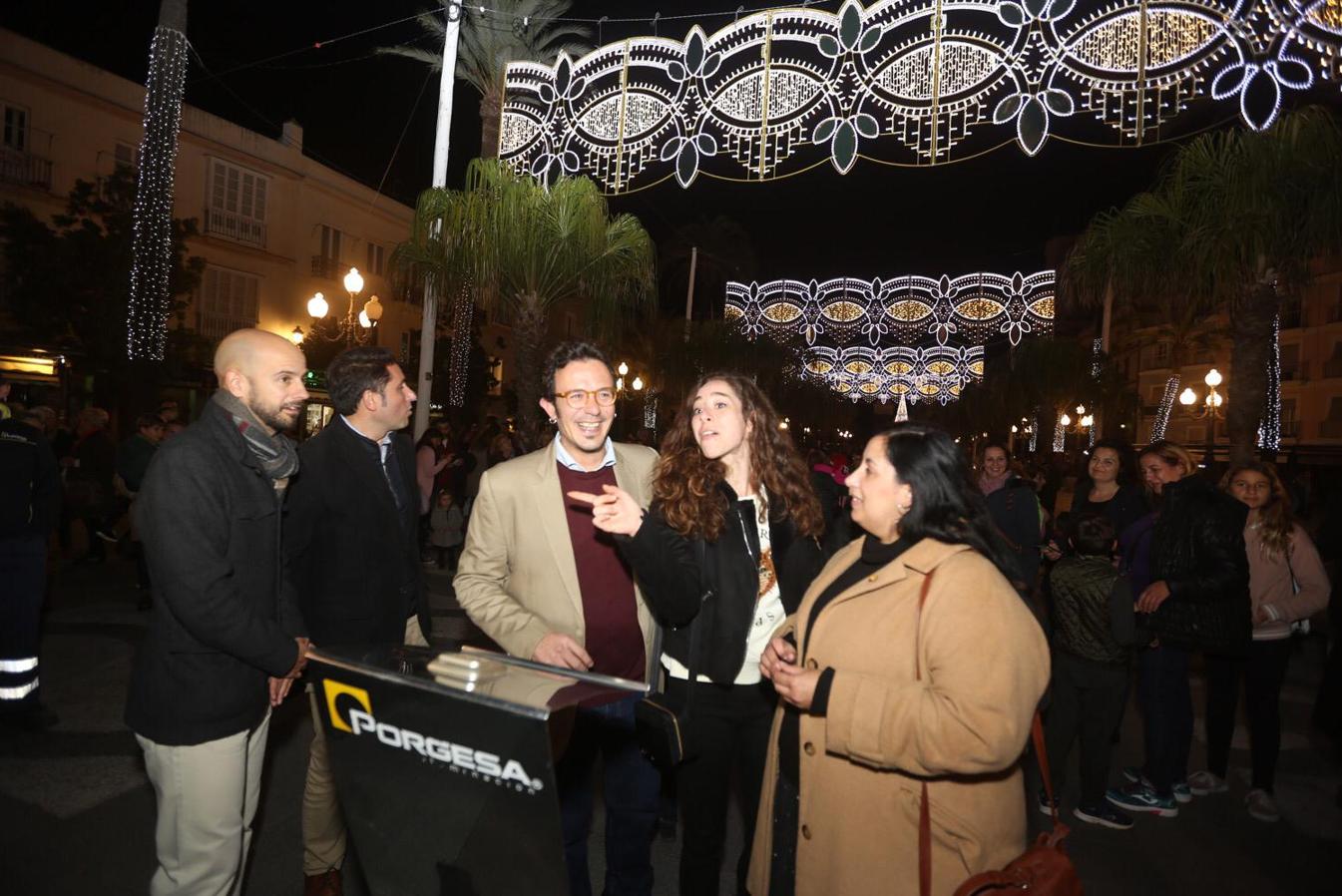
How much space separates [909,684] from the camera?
2033mm

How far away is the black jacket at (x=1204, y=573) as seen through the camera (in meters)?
4.40

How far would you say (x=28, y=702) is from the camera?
5152 millimetres

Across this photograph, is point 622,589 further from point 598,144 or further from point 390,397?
point 598,144

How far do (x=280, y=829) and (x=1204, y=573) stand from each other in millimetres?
5092

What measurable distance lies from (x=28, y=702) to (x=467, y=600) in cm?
400

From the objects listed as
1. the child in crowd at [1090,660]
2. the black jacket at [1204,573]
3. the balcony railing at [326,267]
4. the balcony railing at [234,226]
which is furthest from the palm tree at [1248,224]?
the balcony railing at [326,267]

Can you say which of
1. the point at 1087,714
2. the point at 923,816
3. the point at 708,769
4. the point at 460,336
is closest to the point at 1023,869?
the point at 923,816

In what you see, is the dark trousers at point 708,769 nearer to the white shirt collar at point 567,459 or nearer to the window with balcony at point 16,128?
the white shirt collar at point 567,459

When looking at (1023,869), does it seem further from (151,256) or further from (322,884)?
(151,256)

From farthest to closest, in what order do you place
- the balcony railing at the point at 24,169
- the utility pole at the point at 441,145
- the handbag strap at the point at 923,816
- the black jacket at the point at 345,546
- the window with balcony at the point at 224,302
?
1. the window with balcony at the point at 224,302
2. the balcony railing at the point at 24,169
3. the utility pole at the point at 441,145
4. the black jacket at the point at 345,546
5. the handbag strap at the point at 923,816

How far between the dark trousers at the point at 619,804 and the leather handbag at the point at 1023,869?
50.1 inches

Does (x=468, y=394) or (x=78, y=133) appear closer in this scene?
(x=78, y=133)

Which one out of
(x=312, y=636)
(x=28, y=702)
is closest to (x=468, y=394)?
(x=28, y=702)

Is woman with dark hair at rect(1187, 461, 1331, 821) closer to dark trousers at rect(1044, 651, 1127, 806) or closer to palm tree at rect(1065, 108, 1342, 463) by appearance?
dark trousers at rect(1044, 651, 1127, 806)
